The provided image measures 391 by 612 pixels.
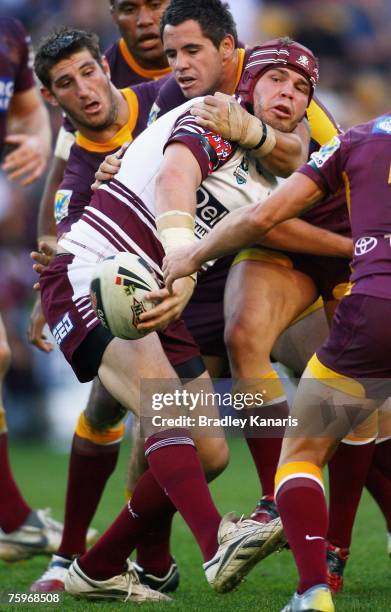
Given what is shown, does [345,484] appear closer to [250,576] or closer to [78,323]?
[250,576]

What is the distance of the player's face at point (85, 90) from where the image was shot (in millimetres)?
5223

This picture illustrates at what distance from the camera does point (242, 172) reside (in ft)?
15.0

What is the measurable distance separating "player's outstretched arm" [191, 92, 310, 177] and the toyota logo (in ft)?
2.78

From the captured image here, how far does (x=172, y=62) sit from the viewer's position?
4.90m

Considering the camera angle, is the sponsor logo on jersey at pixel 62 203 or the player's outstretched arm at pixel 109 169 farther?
the sponsor logo on jersey at pixel 62 203

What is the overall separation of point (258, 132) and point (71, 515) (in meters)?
2.07

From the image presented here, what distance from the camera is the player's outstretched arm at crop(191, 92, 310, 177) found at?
4352 millimetres

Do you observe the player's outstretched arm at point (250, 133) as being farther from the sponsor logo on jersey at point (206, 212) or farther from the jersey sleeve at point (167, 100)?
the jersey sleeve at point (167, 100)

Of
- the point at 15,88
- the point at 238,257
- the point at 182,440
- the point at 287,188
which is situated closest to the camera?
the point at 287,188

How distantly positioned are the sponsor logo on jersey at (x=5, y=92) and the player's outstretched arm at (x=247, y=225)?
9.10ft

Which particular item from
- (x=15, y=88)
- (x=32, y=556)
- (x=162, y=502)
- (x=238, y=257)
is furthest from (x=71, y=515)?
(x=15, y=88)

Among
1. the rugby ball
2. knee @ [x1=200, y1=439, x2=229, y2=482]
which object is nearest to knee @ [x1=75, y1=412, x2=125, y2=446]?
knee @ [x1=200, y1=439, x2=229, y2=482]

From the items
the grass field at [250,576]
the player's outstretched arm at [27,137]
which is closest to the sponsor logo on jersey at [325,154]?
the grass field at [250,576]

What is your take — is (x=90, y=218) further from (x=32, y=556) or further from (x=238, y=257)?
(x=32, y=556)
